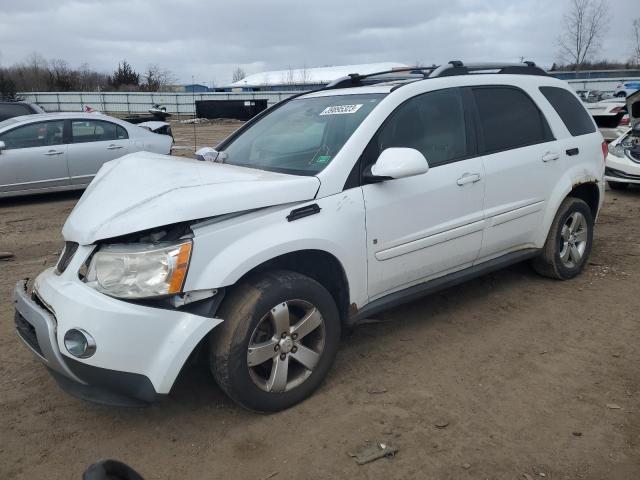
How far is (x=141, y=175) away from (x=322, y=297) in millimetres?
1259

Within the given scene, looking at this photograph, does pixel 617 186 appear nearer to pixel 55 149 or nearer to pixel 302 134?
pixel 302 134

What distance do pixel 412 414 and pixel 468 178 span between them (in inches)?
67.0

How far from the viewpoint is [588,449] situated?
8.80 feet

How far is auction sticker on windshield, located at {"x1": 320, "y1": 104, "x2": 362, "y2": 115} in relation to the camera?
362 cm

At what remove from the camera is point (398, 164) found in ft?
10.3

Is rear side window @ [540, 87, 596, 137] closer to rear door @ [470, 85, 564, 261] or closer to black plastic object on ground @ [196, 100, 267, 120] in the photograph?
rear door @ [470, 85, 564, 261]

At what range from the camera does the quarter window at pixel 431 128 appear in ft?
11.7

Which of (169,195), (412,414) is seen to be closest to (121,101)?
(169,195)

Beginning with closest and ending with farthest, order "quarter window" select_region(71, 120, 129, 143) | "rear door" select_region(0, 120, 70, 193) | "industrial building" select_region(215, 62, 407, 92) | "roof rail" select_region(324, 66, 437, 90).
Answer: "roof rail" select_region(324, 66, 437, 90)
"rear door" select_region(0, 120, 70, 193)
"quarter window" select_region(71, 120, 129, 143)
"industrial building" select_region(215, 62, 407, 92)

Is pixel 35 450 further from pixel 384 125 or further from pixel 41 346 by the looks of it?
pixel 384 125

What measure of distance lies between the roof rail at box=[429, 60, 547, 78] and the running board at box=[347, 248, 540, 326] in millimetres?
1445

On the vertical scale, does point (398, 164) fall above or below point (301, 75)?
below

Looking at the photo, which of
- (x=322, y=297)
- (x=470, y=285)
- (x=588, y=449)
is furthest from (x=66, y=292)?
(x=470, y=285)

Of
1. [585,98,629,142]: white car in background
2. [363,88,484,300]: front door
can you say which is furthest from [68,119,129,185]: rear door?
[585,98,629,142]: white car in background
